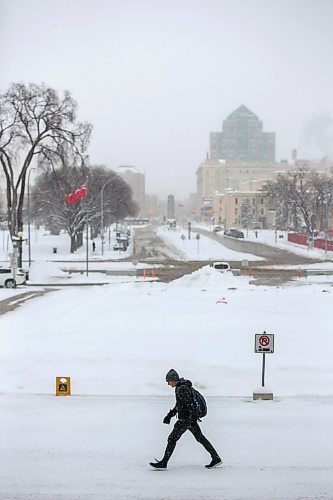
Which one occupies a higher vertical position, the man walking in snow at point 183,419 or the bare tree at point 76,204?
the bare tree at point 76,204

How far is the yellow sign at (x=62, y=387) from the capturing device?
1091cm

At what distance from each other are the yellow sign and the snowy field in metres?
0.18

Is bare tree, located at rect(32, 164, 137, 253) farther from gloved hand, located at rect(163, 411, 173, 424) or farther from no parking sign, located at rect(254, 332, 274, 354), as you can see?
gloved hand, located at rect(163, 411, 173, 424)

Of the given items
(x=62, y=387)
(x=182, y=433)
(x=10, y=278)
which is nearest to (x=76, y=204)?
(x=10, y=278)

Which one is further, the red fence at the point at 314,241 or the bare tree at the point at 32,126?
the red fence at the point at 314,241

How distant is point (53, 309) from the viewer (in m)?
21.7

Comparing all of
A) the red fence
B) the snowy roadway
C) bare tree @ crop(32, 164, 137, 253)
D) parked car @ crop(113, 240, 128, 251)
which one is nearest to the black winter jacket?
the snowy roadway

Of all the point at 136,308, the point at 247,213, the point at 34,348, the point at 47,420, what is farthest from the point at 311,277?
the point at 247,213

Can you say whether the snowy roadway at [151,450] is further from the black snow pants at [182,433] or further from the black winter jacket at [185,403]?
the black winter jacket at [185,403]

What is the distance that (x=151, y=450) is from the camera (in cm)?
830

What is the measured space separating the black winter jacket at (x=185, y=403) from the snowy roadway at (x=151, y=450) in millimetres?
774

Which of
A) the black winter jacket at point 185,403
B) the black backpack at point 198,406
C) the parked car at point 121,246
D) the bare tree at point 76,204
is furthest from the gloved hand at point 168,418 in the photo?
the parked car at point 121,246

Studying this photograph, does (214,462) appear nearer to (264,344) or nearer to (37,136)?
(264,344)

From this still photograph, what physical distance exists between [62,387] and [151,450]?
127 inches
